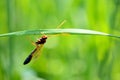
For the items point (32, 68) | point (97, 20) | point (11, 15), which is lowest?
point (32, 68)

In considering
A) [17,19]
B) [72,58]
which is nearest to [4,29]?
[17,19]

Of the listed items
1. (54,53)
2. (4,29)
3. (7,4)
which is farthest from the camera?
(54,53)

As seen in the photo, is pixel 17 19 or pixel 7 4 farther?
pixel 17 19

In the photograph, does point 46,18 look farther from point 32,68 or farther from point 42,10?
point 32,68

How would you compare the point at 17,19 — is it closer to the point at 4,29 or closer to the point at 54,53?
the point at 4,29

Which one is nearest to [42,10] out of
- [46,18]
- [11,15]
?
[46,18]

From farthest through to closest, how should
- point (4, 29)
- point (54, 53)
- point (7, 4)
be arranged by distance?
point (54, 53), point (4, 29), point (7, 4)

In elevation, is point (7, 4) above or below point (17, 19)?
above
